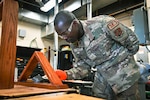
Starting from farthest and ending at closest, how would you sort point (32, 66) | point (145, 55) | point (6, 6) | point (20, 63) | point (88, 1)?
1. point (88, 1)
2. point (20, 63)
3. point (145, 55)
4. point (32, 66)
5. point (6, 6)

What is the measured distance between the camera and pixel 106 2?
3396 millimetres

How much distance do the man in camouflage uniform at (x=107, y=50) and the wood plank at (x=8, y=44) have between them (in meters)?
0.44

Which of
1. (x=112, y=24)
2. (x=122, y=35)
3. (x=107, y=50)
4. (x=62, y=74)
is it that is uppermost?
(x=112, y=24)

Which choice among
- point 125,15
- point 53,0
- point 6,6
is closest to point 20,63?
point 53,0

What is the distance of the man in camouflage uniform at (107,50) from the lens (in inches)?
56.7

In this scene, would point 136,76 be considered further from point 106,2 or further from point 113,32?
point 106,2

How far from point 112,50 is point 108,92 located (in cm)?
42

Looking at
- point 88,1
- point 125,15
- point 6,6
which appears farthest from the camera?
point 125,15

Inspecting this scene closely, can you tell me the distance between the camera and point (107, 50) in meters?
1.51

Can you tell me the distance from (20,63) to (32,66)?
1.83m

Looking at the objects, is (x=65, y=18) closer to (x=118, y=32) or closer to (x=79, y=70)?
(x=118, y=32)

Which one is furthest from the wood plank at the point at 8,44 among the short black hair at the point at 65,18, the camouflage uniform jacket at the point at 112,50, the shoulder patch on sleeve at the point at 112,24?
the shoulder patch on sleeve at the point at 112,24

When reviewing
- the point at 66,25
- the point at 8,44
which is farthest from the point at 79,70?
the point at 8,44

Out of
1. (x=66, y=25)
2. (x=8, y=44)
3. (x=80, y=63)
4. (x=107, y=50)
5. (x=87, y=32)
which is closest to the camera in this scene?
(x=8, y=44)
